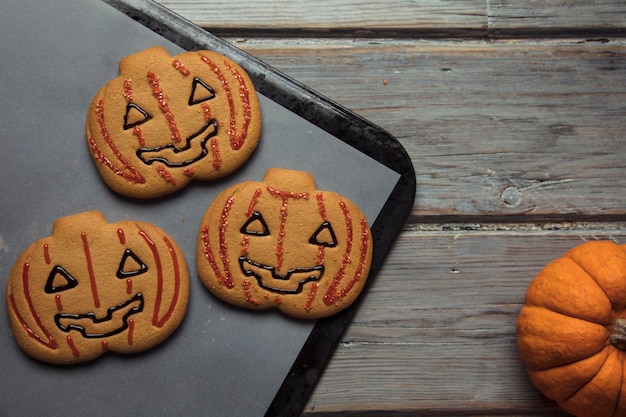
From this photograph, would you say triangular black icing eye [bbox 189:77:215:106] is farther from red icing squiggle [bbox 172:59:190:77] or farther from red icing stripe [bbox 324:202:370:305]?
red icing stripe [bbox 324:202:370:305]

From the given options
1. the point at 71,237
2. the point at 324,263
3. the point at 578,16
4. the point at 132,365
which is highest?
the point at 578,16

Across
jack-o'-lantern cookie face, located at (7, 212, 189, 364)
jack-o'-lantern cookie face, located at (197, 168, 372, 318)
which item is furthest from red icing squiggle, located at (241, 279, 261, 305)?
jack-o'-lantern cookie face, located at (7, 212, 189, 364)

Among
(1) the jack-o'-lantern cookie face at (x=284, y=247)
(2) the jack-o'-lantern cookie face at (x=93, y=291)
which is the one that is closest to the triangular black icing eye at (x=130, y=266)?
(2) the jack-o'-lantern cookie face at (x=93, y=291)

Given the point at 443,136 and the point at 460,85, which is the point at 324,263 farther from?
the point at 460,85

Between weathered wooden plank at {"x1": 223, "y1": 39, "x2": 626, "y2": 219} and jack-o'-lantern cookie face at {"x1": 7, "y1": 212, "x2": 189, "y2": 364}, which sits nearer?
jack-o'-lantern cookie face at {"x1": 7, "y1": 212, "x2": 189, "y2": 364}

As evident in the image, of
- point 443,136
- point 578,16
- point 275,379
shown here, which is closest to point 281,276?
point 275,379

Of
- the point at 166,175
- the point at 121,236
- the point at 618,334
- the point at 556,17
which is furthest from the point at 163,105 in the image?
the point at 618,334
